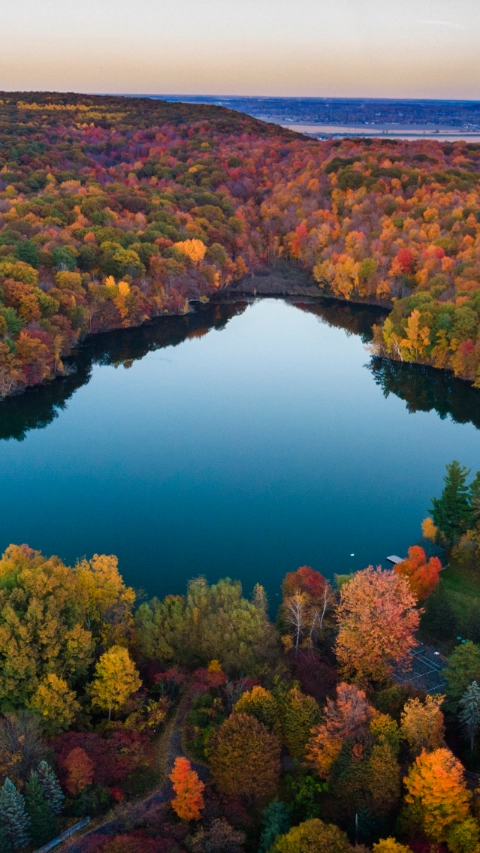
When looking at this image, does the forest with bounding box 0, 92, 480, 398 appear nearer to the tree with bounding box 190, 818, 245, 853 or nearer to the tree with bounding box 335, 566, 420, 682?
the tree with bounding box 335, 566, 420, 682

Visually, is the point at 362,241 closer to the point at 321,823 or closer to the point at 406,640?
the point at 406,640

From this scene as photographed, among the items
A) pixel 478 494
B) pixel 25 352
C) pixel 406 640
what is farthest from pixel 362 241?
pixel 406 640

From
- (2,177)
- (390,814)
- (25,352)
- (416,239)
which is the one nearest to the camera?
(390,814)

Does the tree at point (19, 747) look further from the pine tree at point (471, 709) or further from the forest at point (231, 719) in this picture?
the pine tree at point (471, 709)

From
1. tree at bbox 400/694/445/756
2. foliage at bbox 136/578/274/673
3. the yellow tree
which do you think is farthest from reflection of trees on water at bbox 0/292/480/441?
tree at bbox 400/694/445/756

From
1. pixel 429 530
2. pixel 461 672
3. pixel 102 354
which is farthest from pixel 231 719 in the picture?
pixel 102 354

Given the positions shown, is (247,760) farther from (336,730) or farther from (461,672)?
(461,672)
